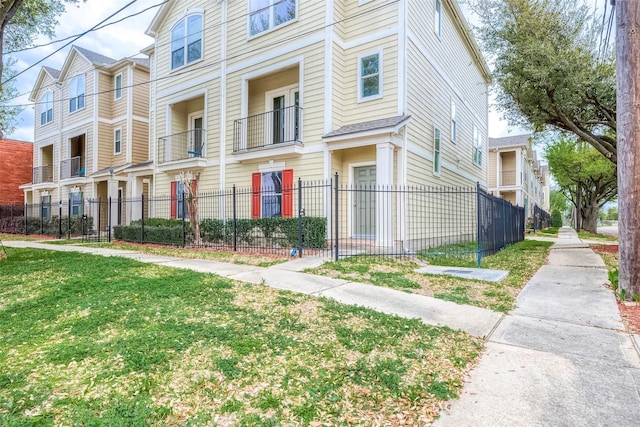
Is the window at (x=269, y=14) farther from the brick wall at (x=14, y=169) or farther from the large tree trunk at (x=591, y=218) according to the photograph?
the large tree trunk at (x=591, y=218)

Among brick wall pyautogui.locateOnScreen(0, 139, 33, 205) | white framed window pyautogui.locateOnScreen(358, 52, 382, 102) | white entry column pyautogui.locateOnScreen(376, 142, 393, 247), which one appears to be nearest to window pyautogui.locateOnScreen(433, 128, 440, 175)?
white framed window pyautogui.locateOnScreen(358, 52, 382, 102)

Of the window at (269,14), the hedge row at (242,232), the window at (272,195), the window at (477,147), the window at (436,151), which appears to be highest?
the window at (269,14)

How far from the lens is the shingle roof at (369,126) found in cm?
973

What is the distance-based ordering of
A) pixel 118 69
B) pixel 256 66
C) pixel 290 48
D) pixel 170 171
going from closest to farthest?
pixel 290 48 < pixel 256 66 < pixel 170 171 < pixel 118 69

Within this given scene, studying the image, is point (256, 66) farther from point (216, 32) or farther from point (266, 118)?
point (216, 32)

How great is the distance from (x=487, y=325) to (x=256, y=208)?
31.7 feet

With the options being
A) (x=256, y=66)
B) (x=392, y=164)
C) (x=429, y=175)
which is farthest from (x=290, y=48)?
(x=429, y=175)

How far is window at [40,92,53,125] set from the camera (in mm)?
23406

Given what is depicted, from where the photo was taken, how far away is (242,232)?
35.9 ft

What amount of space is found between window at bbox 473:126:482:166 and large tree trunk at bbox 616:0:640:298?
13107 mm

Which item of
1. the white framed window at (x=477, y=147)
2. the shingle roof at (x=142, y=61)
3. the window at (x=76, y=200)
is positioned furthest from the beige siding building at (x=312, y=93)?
the window at (x=76, y=200)

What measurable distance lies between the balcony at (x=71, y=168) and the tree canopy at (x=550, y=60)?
72.2 feet

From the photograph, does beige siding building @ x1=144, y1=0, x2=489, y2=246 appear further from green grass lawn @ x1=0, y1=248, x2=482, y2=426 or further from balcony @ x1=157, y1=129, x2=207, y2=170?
green grass lawn @ x1=0, y1=248, x2=482, y2=426

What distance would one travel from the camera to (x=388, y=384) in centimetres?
277
